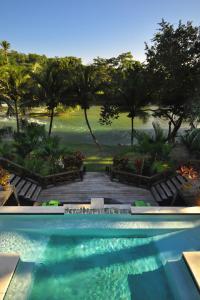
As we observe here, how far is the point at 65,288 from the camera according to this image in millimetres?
8227

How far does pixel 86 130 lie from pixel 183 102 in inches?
704

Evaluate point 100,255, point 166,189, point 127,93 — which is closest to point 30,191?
point 100,255

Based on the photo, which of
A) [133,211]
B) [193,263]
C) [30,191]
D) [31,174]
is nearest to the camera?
[193,263]

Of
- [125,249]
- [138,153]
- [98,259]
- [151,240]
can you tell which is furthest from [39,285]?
[138,153]

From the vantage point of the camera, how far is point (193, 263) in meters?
8.48

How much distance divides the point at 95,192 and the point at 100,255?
5.98 meters

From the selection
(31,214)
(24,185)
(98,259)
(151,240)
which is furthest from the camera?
(24,185)

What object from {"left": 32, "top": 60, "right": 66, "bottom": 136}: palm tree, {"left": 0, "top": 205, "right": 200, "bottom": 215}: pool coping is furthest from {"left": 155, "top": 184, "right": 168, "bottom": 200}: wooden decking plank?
{"left": 32, "top": 60, "right": 66, "bottom": 136}: palm tree

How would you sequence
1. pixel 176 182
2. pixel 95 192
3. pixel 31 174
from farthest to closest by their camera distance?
pixel 31 174 → pixel 95 192 → pixel 176 182

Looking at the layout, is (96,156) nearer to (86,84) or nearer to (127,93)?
(127,93)

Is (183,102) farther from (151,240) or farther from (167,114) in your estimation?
(151,240)

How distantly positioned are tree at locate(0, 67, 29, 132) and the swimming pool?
15.7 m

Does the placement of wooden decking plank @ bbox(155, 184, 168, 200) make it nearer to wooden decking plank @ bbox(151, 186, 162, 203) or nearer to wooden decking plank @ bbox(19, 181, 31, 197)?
wooden decking plank @ bbox(151, 186, 162, 203)

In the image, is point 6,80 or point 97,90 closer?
point 6,80
